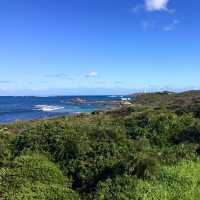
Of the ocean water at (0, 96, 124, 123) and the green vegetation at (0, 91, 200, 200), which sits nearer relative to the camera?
the green vegetation at (0, 91, 200, 200)

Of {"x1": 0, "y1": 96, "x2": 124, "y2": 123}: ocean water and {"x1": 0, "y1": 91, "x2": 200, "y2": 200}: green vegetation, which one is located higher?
{"x1": 0, "y1": 91, "x2": 200, "y2": 200}: green vegetation

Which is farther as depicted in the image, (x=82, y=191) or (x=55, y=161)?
(x=55, y=161)

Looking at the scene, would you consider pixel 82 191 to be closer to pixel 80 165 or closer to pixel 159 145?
pixel 80 165

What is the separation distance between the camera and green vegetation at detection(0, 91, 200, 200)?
957 cm

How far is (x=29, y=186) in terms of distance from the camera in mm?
9820

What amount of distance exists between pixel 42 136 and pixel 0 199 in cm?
336

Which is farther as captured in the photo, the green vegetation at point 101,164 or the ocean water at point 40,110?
the ocean water at point 40,110

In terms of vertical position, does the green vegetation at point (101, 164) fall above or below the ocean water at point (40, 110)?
above

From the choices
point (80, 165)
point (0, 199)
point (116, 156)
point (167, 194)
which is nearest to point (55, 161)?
point (80, 165)

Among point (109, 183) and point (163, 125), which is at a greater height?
point (163, 125)

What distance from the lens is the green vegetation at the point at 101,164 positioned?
957 cm

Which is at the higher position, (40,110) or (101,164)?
(101,164)

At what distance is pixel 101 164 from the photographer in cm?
1112

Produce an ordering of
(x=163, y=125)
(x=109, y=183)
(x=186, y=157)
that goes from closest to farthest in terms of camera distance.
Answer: (x=109, y=183) < (x=186, y=157) < (x=163, y=125)
